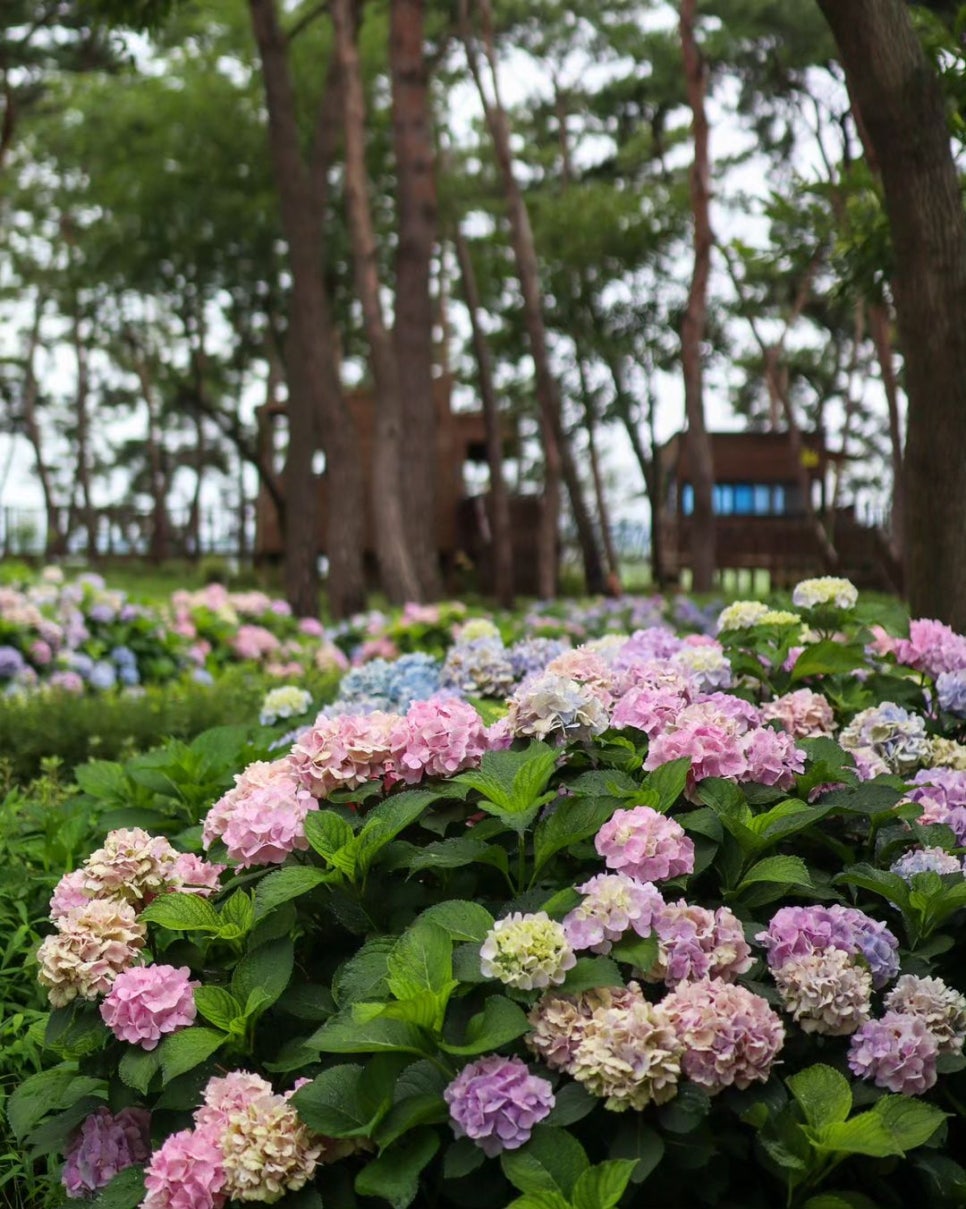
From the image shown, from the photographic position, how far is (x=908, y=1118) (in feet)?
6.88

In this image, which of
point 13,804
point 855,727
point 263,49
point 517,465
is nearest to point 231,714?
point 13,804

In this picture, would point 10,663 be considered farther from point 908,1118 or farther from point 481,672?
point 908,1118

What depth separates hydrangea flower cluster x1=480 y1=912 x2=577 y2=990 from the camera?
6.73 ft

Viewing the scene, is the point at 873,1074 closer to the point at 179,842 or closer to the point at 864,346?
the point at 179,842

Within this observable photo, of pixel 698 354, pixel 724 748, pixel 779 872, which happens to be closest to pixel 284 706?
pixel 724 748

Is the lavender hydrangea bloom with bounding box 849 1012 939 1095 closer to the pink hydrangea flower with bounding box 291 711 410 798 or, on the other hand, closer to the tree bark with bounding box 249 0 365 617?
the pink hydrangea flower with bounding box 291 711 410 798

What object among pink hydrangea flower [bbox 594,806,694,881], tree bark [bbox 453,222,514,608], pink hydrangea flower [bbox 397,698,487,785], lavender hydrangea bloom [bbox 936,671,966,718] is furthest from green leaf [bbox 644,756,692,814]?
tree bark [bbox 453,222,514,608]

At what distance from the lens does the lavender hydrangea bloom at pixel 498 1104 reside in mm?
1956

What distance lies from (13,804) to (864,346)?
29008 millimetres

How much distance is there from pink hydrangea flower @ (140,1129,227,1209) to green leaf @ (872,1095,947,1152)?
1.00 meters

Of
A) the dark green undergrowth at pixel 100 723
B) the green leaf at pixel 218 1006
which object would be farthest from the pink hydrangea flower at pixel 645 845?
the dark green undergrowth at pixel 100 723

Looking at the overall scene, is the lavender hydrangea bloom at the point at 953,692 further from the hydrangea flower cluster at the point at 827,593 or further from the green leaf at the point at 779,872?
the green leaf at the point at 779,872

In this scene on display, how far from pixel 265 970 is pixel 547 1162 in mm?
621

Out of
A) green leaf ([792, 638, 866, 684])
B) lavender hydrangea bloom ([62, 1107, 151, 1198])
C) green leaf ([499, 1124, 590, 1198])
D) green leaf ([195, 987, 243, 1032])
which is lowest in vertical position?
lavender hydrangea bloom ([62, 1107, 151, 1198])
